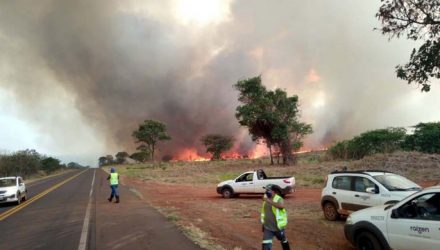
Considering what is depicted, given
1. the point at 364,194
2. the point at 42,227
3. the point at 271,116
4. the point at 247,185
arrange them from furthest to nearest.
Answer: the point at 271,116, the point at 247,185, the point at 42,227, the point at 364,194

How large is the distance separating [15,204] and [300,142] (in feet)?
118

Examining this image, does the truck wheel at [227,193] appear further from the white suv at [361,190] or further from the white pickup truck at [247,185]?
the white suv at [361,190]

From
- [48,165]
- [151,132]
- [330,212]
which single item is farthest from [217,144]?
[330,212]

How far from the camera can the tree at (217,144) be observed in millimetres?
107562

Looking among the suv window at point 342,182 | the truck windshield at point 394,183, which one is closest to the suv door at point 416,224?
the truck windshield at point 394,183

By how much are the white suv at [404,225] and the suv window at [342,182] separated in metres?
4.74

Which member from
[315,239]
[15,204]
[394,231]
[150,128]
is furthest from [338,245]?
[150,128]

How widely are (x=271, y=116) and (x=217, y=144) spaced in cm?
5796

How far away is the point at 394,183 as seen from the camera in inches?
515

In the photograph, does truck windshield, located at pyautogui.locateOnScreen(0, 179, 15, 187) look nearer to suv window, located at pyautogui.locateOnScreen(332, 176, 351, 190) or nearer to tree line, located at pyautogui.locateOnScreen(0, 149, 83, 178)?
suv window, located at pyautogui.locateOnScreen(332, 176, 351, 190)

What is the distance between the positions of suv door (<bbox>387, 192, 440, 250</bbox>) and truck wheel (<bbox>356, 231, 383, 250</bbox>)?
467 millimetres

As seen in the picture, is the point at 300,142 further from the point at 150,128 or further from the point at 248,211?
the point at 150,128

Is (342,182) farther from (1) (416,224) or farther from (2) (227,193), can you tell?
(2) (227,193)

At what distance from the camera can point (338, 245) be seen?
38.6 ft
